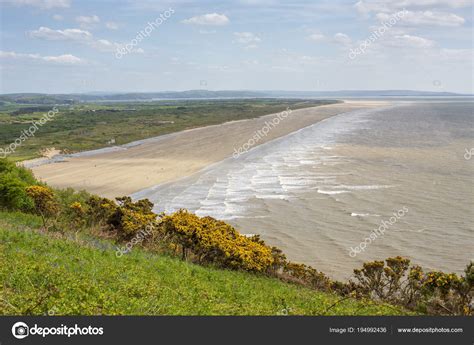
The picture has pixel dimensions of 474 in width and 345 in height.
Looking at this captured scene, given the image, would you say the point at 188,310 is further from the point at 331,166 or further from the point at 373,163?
the point at 373,163

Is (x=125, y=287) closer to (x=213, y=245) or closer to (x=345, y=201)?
(x=213, y=245)

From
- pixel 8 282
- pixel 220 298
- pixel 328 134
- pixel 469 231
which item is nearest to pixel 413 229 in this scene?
pixel 469 231

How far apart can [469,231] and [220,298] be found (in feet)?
66.8

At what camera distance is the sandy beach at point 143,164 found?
147 feet

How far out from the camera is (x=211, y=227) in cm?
1909

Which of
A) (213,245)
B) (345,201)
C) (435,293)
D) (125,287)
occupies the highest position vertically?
(125,287)

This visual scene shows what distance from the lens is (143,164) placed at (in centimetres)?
5669
